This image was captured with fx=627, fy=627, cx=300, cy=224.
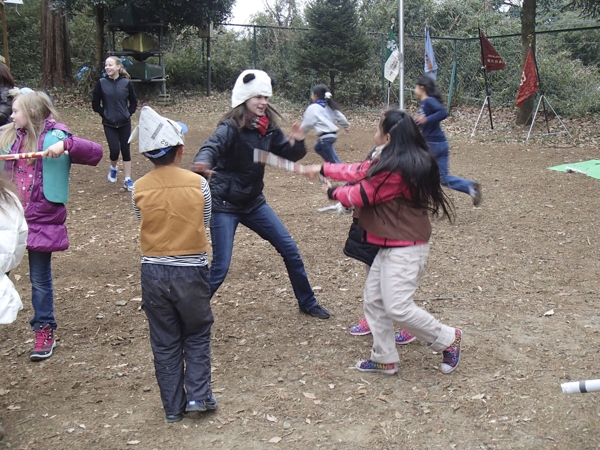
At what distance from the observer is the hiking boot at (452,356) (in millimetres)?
3955

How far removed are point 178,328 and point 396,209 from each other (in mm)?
1434

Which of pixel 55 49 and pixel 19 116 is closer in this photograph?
pixel 19 116

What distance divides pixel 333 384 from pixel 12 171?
2.51 meters

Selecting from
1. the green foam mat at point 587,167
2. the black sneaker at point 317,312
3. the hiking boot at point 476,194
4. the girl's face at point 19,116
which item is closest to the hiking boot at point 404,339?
the black sneaker at point 317,312

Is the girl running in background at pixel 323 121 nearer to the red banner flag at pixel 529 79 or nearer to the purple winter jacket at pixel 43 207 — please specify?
the purple winter jacket at pixel 43 207

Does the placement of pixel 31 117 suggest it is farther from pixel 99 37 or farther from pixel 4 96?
pixel 99 37

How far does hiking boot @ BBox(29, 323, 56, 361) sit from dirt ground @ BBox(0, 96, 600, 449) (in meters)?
0.06

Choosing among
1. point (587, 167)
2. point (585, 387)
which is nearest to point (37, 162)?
point (585, 387)

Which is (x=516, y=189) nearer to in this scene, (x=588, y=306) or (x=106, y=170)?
(x=588, y=306)

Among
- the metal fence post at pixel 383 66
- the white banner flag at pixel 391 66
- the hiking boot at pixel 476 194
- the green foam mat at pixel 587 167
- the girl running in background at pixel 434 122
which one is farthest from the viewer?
the metal fence post at pixel 383 66

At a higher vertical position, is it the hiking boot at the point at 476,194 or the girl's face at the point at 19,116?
the girl's face at the point at 19,116

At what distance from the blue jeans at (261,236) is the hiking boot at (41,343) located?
119 cm

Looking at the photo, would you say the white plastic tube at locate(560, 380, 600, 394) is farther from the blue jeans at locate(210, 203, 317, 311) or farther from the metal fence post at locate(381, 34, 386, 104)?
the metal fence post at locate(381, 34, 386, 104)

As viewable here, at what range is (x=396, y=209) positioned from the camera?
371 centimetres
